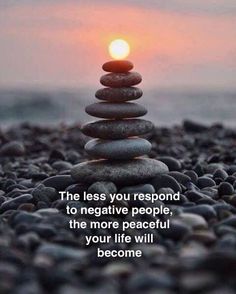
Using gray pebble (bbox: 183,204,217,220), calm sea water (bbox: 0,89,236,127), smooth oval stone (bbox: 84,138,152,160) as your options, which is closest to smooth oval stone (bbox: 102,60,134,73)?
smooth oval stone (bbox: 84,138,152,160)

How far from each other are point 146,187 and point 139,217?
687 millimetres

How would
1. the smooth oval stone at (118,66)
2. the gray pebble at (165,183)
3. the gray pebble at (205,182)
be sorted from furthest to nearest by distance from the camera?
the gray pebble at (205,182) → the smooth oval stone at (118,66) → the gray pebble at (165,183)

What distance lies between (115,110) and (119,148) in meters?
0.37

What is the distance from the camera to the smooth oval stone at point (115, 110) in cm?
652

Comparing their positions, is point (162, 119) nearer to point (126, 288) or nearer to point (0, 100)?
point (0, 100)

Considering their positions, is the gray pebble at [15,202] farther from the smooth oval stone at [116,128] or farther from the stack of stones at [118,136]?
the smooth oval stone at [116,128]

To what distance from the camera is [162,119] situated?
25891 mm

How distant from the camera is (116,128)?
21.3 feet

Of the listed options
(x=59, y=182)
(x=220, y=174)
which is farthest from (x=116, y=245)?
(x=220, y=174)

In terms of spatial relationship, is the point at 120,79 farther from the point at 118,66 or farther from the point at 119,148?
the point at 119,148

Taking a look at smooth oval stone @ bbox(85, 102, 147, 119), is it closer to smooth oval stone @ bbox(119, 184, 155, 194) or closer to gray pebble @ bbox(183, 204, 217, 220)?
smooth oval stone @ bbox(119, 184, 155, 194)

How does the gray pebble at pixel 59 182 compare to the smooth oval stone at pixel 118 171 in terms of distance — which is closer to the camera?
the smooth oval stone at pixel 118 171

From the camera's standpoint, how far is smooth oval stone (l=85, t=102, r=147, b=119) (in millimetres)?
6520

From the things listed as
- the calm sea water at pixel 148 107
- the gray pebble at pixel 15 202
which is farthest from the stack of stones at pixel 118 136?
the calm sea water at pixel 148 107
